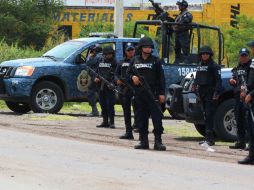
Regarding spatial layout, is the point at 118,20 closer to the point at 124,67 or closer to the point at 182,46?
the point at 182,46

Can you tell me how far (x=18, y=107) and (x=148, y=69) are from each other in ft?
29.4

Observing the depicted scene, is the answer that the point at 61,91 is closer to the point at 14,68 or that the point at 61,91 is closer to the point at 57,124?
the point at 14,68

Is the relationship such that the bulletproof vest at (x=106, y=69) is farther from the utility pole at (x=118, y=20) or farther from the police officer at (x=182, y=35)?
the utility pole at (x=118, y=20)

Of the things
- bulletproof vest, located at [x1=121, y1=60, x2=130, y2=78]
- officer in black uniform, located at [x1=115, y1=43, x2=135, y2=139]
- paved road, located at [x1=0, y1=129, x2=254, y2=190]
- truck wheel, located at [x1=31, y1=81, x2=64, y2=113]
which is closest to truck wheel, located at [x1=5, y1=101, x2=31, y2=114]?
truck wheel, located at [x1=31, y1=81, x2=64, y2=113]

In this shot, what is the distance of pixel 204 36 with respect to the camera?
67.5 feet

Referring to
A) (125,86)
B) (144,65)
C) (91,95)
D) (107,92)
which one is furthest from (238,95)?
(91,95)

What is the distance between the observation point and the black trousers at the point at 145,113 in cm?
1348

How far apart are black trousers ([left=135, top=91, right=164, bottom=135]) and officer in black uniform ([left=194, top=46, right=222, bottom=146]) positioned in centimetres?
128

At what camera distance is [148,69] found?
13.4 metres

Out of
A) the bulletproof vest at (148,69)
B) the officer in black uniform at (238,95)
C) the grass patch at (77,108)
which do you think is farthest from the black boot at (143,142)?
the grass patch at (77,108)

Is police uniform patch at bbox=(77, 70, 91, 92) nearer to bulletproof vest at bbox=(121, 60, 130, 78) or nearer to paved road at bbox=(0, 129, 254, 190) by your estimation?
bulletproof vest at bbox=(121, 60, 130, 78)

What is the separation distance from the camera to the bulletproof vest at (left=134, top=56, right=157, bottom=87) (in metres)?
13.4

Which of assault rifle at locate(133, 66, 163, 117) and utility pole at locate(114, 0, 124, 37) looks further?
utility pole at locate(114, 0, 124, 37)

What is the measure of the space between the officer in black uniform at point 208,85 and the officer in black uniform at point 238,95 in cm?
36
